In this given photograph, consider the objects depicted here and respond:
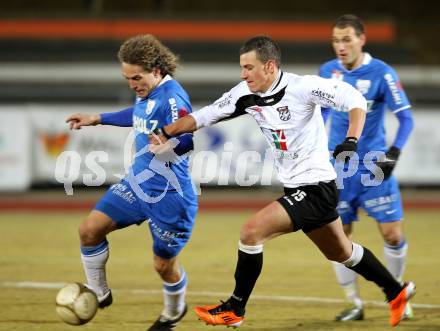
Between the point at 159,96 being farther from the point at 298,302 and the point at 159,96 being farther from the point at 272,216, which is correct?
the point at 298,302

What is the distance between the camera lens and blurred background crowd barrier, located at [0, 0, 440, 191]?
14.4 meters

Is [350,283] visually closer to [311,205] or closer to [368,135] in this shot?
[368,135]

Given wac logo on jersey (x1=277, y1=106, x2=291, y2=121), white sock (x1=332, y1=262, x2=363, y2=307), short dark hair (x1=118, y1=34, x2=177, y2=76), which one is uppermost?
short dark hair (x1=118, y1=34, x2=177, y2=76)

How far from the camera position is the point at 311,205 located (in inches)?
215

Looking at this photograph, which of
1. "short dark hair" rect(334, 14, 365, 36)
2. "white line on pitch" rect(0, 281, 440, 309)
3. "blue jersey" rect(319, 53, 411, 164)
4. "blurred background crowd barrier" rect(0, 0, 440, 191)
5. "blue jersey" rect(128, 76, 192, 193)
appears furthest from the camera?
"blurred background crowd barrier" rect(0, 0, 440, 191)

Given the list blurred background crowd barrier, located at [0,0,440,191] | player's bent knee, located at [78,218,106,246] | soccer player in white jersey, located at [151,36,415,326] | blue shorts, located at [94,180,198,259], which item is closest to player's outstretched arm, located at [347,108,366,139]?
soccer player in white jersey, located at [151,36,415,326]

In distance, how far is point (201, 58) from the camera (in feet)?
68.2

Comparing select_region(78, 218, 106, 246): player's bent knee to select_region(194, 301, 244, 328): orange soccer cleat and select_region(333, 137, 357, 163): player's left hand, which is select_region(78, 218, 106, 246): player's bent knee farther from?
select_region(333, 137, 357, 163): player's left hand

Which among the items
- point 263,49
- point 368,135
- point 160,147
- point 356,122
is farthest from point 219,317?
point 368,135

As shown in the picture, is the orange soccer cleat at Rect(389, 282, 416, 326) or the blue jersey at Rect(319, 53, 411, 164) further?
the blue jersey at Rect(319, 53, 411, 164)

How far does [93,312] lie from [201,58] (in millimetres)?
15580

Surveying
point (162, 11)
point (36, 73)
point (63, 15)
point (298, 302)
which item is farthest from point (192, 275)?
point (162, 11)

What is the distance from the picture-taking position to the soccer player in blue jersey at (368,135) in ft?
21.9

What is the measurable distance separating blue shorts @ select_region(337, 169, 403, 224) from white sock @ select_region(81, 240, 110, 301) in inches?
77.8
